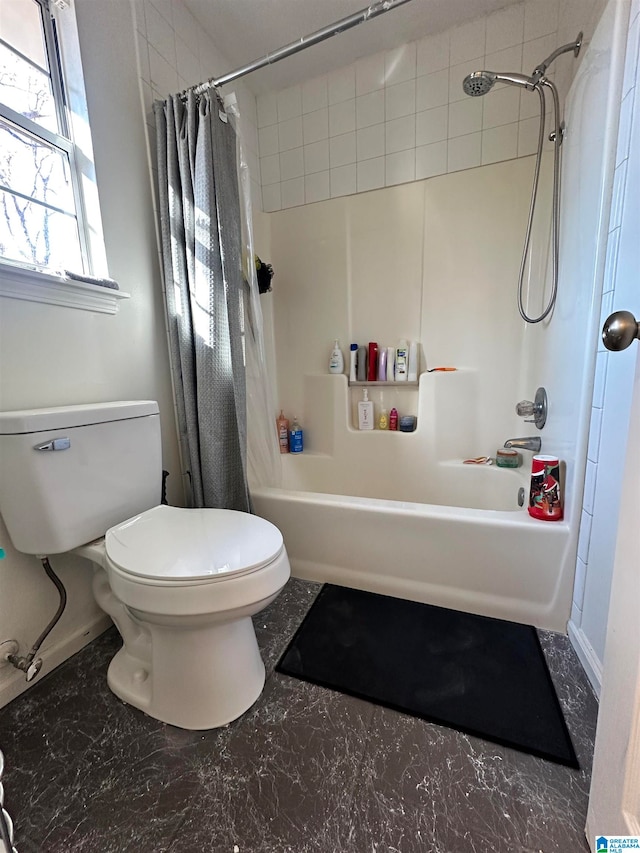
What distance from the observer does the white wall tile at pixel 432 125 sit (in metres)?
1.62

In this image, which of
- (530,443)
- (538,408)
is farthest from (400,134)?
(530,443)

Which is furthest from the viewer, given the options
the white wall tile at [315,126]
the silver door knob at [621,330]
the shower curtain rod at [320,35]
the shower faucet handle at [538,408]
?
the white wall tile at [315,126]

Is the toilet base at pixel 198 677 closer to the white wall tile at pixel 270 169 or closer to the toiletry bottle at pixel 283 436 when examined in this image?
the toiletry bottle at pixel 283 436

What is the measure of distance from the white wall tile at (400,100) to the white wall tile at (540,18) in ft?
1.52

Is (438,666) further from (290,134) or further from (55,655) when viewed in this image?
(290,134)

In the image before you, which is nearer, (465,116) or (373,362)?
(465,116)

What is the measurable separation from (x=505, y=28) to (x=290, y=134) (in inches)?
40.1

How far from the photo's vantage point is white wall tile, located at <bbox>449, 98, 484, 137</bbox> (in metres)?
1.58

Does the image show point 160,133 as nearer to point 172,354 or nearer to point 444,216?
point 172,354

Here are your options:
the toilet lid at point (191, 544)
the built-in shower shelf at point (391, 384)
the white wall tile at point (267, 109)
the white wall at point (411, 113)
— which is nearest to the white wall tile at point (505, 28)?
the white wall at point (411, 113)

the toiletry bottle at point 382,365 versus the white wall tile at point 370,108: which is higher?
the white wall tile at point 370,108

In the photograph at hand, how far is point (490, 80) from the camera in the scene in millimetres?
1257

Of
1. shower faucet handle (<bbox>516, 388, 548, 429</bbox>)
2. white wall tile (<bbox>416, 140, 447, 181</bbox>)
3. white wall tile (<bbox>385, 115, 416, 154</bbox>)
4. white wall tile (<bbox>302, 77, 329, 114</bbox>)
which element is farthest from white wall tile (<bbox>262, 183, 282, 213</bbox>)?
shower faucet handle (<bbox>516, 388, 548, 429</bbox>)
